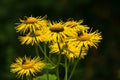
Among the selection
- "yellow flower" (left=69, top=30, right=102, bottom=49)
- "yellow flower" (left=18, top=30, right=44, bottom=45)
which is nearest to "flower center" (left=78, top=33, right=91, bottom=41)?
"yellow flower" (left=69, top=30, right=102, bottom=49)

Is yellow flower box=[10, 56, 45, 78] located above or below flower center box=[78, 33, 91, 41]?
below

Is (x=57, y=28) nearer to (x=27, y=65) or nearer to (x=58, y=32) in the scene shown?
(x=58, y=32)

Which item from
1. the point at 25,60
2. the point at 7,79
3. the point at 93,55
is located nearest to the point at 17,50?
the point at 7,79

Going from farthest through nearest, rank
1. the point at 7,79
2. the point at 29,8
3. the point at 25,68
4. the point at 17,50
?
the point at 29,8 < the point at 17,50 < the point at 7,79 < the point at 25,68

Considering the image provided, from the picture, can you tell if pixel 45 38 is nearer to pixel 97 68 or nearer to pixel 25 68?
pixel 25 68

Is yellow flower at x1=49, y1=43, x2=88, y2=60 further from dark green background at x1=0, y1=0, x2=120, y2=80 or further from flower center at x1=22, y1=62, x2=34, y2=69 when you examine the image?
dark green background at x1=0, y1=0, x2=120, y2=80

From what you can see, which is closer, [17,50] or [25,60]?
[25,60]

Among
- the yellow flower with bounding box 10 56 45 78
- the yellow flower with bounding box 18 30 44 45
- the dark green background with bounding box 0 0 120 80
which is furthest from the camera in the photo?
the dark green background with bounding box 0 0 120 80
